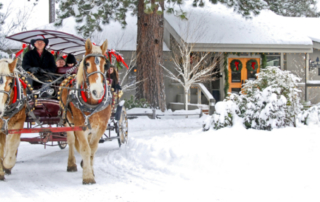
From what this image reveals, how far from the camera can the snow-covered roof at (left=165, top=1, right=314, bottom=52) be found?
19.0 meters

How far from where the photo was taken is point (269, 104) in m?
7.81

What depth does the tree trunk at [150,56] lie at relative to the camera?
17.3 m

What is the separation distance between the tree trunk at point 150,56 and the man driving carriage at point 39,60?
31.7ft

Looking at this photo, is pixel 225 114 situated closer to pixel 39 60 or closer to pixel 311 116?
pixel 311 116

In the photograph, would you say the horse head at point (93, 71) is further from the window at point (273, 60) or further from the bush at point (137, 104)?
the window at point (273, 60)

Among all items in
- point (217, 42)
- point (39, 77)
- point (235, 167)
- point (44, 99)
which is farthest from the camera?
point (217, 42)

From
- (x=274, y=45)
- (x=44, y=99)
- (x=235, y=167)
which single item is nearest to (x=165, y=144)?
(x=235, y=167)

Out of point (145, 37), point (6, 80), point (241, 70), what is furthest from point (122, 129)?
point (241, 70)

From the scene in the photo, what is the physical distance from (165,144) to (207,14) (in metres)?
16.5

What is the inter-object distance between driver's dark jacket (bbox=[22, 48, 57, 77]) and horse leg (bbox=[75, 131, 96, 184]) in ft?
7.99

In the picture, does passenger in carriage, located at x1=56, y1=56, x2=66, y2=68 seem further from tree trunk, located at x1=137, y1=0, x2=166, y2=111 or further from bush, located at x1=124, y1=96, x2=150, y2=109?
tree trunk, located at x1=137, y1=0, x2=166, y2=111

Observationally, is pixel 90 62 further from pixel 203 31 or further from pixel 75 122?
pixel 203 31

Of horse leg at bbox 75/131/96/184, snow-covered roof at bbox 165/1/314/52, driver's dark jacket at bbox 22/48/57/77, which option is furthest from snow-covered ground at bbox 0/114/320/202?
snow-covered roof at bbox 165/1/314/52

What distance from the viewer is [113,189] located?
5.58 metres
